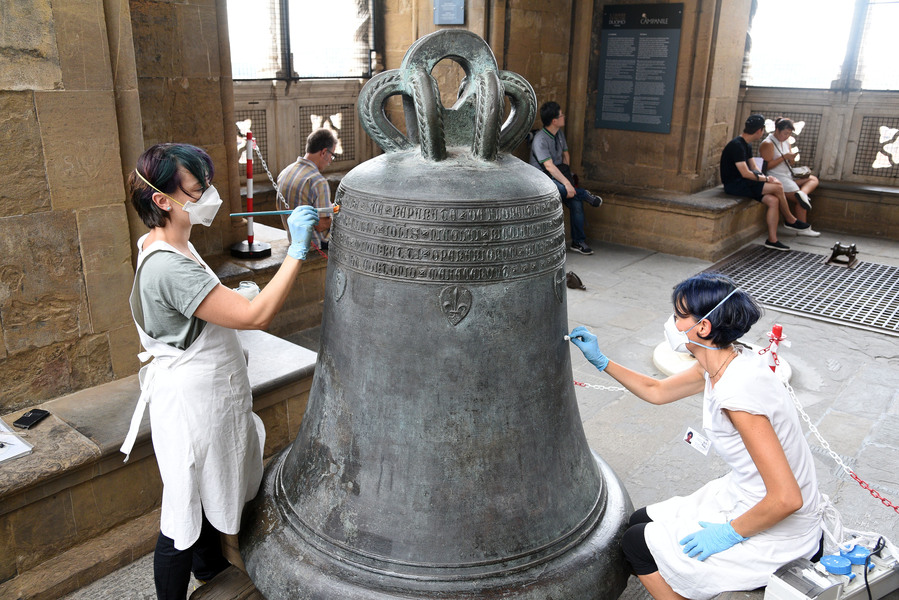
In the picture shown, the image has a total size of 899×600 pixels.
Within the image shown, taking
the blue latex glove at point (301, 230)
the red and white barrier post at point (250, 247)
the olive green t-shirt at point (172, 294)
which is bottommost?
the red and white barrier post at point (250, 247)

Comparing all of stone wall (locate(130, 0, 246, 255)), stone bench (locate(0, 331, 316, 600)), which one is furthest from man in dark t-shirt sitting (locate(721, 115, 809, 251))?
stone bench (locate(0, 331, 316, 600))

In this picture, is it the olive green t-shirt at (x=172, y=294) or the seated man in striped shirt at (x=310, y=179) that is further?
the seated man in striped shirt at (x=310, y=179)

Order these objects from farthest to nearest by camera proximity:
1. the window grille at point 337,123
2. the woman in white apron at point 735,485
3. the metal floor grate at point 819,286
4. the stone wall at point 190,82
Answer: the window grille at point 337,123, the metal floor grate at point 819,286, the stone wall at point 190,82, the woman in white apron at point 735,485

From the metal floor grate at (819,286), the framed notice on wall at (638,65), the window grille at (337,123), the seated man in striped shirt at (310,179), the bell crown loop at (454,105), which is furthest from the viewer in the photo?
the framed notice on wall at (638,65)

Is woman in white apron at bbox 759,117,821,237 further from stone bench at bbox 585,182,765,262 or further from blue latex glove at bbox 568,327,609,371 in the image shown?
blue latex glove at bbox 568,327,609,371

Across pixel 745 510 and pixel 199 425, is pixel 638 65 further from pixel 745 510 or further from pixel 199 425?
pixel 199 425

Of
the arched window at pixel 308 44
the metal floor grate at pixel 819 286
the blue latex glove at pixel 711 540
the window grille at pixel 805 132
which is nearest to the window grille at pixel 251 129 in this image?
the arched window at pixel 308 44

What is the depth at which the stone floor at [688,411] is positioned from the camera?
11.8 ft

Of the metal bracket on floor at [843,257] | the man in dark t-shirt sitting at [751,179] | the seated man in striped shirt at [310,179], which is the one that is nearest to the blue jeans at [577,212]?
the man in dark t-shirt sitting at [751,179]

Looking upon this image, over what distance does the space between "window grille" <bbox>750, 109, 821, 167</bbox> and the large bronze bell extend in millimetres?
8422

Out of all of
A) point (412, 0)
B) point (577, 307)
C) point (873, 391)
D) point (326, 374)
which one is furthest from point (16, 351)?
point (412, 0)

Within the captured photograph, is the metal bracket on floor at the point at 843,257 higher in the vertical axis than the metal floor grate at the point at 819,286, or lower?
higher

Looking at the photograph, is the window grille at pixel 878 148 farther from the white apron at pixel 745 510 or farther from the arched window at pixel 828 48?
the white apron at pixel 745 510

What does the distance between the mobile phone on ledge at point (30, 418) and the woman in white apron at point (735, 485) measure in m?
2.23
